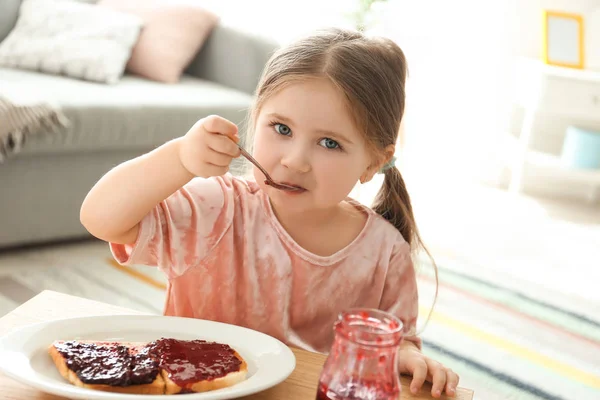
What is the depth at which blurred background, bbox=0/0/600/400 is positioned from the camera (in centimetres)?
213

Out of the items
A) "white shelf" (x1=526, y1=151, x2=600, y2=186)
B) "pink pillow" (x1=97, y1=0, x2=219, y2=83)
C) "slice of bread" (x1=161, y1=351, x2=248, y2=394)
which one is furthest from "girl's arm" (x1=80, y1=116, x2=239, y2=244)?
"white shelf" (x1=526, y1=151, x2=600, y2=186)

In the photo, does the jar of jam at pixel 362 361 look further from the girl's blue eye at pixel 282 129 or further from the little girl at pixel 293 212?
the girl's blue eye at pixel 282 129

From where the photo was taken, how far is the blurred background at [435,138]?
2135 mm

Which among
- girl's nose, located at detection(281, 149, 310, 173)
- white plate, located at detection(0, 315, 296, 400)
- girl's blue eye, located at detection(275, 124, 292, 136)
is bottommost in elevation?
white plate, located at detection(0, 315, 296, 400)

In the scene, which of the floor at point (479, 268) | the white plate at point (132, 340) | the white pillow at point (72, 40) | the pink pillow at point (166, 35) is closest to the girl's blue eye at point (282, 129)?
the white plate at point (132, 340)

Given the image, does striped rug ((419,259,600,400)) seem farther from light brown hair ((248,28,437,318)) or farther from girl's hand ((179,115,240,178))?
girl's hand ((179,115,240,178))

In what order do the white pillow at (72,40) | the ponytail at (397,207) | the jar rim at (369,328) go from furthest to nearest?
the white pillow at (72,40) < the ponytail at (397,207) < the jar rim at (369,328)

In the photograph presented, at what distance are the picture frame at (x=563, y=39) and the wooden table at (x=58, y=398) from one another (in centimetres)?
322

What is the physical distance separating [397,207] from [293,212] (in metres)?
0.19

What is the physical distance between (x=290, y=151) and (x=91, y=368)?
0.35 metres

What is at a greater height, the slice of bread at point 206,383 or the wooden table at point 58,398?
the slice of bread at point 206,383

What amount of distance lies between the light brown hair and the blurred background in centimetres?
8

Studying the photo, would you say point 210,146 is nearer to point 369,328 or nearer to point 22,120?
point 369,328

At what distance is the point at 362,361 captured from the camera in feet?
2.08
